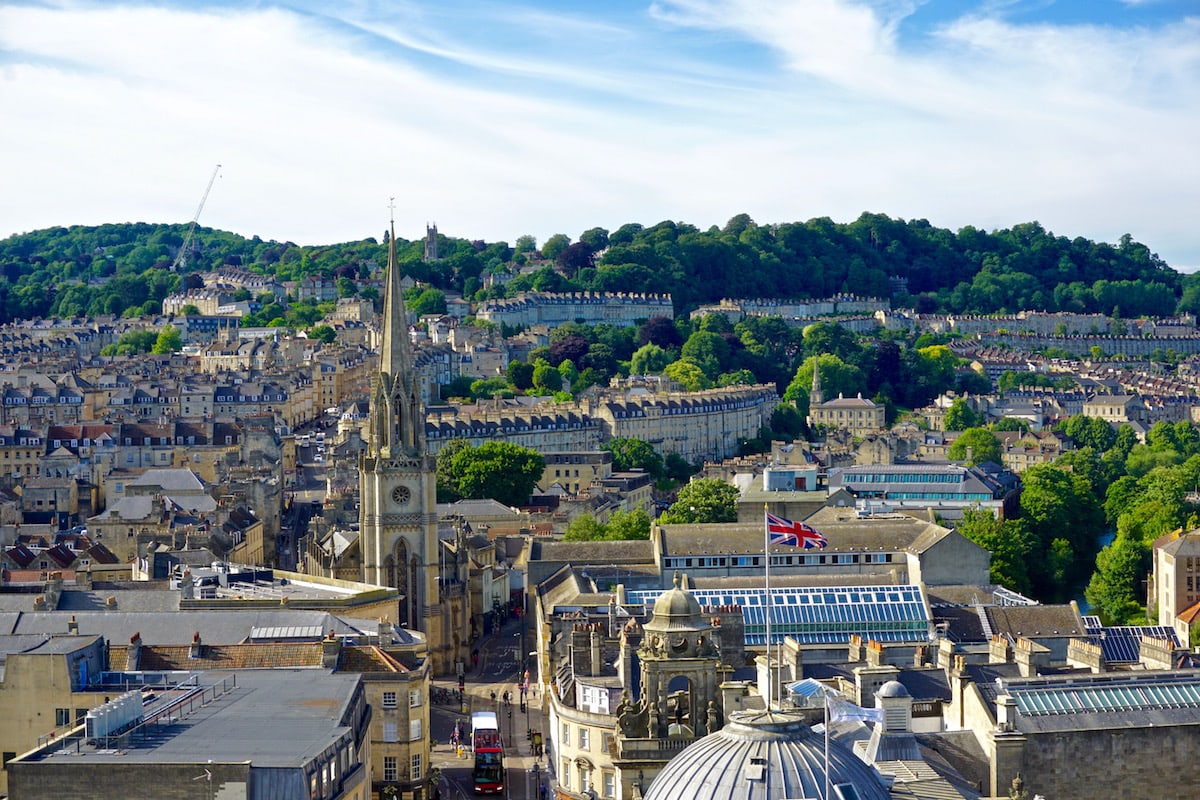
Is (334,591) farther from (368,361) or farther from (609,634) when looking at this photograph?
(368,361)

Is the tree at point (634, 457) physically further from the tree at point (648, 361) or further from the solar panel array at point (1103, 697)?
the solar panel array at point (1103, 697)

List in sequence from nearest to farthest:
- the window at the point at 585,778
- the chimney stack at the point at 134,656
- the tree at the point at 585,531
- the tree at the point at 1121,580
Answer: the window at the point at 585,778 < the chimney stack at the point at 134,656 < the tree at the point at 1121,580 < the tree at the point at 585,531

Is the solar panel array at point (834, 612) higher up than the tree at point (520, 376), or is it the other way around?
the tree at point (520, 376)

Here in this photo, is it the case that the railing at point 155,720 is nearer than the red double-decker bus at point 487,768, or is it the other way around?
the railing at point 155,720

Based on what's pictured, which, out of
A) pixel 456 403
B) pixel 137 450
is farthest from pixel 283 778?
pixel 456 403

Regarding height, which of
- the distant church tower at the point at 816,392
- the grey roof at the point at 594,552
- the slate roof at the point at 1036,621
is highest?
the distant church tower at the point at 816,392

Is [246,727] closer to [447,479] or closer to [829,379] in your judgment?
[447,479]

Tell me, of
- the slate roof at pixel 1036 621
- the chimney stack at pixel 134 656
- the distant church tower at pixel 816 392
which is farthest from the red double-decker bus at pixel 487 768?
the distant church tower at pixel 816 392

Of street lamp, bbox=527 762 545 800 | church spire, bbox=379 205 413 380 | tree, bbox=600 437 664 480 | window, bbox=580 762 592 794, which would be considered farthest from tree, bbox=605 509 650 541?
window, bbox=580 762 592 794
